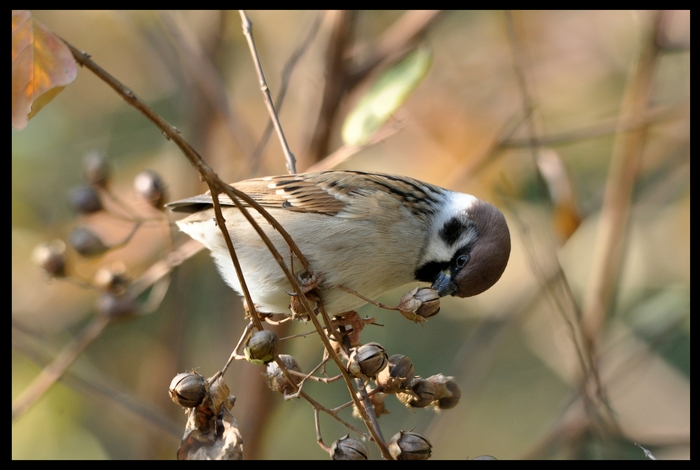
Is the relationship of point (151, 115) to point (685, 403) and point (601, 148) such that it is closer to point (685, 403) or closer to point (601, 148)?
point (685, 403)

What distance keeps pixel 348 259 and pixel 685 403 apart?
119 inches

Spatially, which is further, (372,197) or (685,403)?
(685,403)

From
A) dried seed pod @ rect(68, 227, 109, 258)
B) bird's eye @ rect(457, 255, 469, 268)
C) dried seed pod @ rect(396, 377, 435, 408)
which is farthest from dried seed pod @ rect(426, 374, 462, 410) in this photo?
dried seed pod @ rect(68, 227, 109, 258)

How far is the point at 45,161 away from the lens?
5016 mm

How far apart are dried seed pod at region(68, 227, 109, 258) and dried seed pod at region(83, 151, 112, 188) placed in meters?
0.26

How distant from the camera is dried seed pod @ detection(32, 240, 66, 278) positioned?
3.04 m

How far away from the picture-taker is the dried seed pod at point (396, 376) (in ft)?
6.59

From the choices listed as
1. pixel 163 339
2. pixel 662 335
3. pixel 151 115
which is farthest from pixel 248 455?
pixel 151 115

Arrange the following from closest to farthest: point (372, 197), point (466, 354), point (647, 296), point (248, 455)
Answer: point (372, 197), point (248, 455), point (466, 354), point (647, 296)

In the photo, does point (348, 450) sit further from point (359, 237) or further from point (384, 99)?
point (384, 99)

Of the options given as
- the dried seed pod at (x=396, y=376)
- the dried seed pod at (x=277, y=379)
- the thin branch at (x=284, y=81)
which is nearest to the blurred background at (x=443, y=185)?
the thin branch at (x=284, y=81)

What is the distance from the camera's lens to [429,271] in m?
2.70

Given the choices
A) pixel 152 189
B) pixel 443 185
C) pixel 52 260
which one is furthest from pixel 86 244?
pixel 443 185

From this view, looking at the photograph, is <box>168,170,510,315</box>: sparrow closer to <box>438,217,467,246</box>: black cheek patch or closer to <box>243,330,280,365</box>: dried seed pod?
<box>438,217,467,246</box>: black cheek patch
